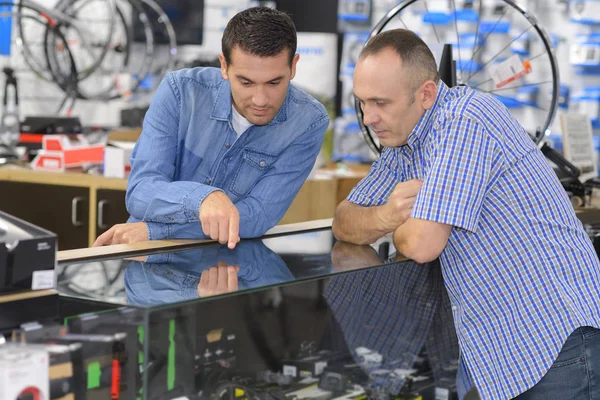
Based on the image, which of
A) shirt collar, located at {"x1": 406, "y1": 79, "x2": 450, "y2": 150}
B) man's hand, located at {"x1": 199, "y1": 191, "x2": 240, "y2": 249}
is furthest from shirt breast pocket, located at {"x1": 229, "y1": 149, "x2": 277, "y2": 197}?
shirt collar, located at {"x1": 406, "y1": 79, "x2": 450, "y2": 150}

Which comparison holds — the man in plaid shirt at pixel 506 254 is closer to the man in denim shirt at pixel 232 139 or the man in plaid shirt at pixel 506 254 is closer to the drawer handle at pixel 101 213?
the man in denim shirt at pixel 232 139

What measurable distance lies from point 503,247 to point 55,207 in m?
3.37

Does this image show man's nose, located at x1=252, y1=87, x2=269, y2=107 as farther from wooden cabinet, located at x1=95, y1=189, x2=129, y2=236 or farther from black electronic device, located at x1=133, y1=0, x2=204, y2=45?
black electronic device, located at x1=133, y1=0, x2=204, y2=45

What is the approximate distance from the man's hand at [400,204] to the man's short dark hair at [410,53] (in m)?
0.21

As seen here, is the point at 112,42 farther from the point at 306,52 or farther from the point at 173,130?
the point at 173,130

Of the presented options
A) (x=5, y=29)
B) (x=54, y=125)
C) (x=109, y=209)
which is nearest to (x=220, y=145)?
(x=109, y=209)

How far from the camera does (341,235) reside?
229cm

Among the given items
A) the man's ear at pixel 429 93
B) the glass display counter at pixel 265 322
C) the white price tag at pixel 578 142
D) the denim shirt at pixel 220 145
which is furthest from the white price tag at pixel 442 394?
the white price tag at pixel 578 142

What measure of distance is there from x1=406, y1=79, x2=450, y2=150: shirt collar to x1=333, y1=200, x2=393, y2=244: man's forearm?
222mm

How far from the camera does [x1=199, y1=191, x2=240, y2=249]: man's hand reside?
2.08 metres

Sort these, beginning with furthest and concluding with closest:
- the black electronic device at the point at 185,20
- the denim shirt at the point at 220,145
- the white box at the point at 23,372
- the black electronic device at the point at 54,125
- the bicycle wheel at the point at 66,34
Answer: the black electronic device at the point at 185,20 < the bicycle wheel at the point at 66,34 < the black electronic device at the point at 54,125 < the denim shirt at the point at 220,145 < the white box at the point at 23,372

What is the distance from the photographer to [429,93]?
6.64 ft

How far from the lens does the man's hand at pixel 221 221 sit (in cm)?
208

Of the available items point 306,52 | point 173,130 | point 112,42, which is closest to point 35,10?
point 112,42
